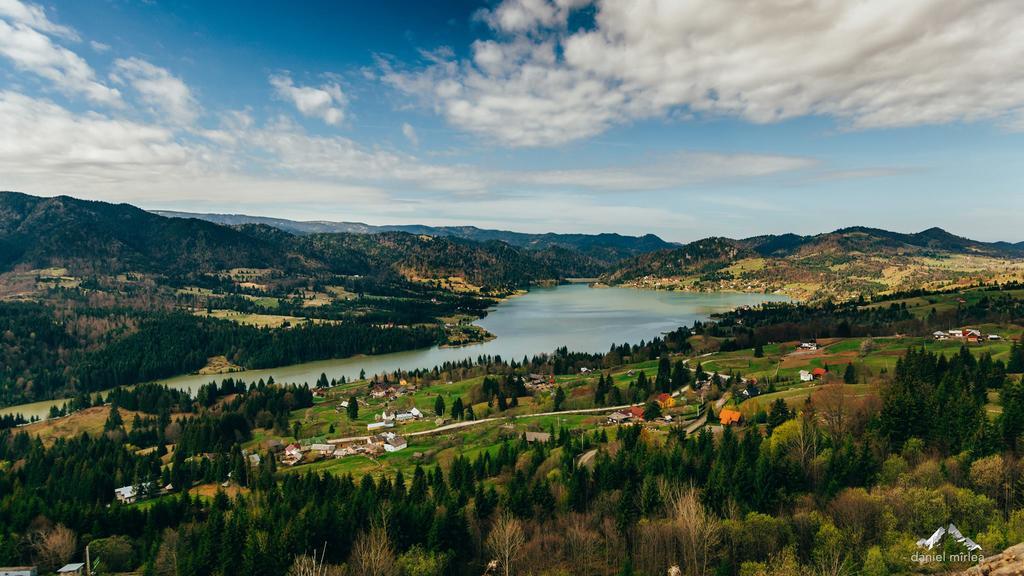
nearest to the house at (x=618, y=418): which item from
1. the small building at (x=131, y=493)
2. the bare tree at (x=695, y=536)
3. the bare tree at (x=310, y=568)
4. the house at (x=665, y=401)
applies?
the house at (x=665, y=401)

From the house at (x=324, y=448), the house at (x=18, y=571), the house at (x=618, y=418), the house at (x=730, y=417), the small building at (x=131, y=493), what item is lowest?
the small building at (x=131, y=493)

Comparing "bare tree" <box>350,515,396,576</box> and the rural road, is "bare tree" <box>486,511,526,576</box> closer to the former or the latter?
"bare tree" <box>350,515,396,576</box>

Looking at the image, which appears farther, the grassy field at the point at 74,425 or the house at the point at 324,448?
Answer: the grassy field at the point at 74,425

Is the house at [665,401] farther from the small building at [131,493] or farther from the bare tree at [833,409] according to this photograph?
the small building at [131,493]

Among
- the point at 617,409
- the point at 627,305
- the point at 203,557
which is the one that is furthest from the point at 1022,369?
the point at 627,305

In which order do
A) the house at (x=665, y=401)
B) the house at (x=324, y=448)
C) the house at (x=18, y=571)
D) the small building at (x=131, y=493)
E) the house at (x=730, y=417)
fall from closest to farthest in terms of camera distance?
the house at (x=18, y=571)
the small building at (x=131, y=493)
the house at (x=730, y=417)
the house at (x=324, y=448)
the house at (x=665, y=401)

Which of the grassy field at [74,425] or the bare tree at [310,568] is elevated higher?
the bare tree at [310,568]

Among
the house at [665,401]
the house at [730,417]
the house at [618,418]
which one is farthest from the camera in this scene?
the house at [665,401]
